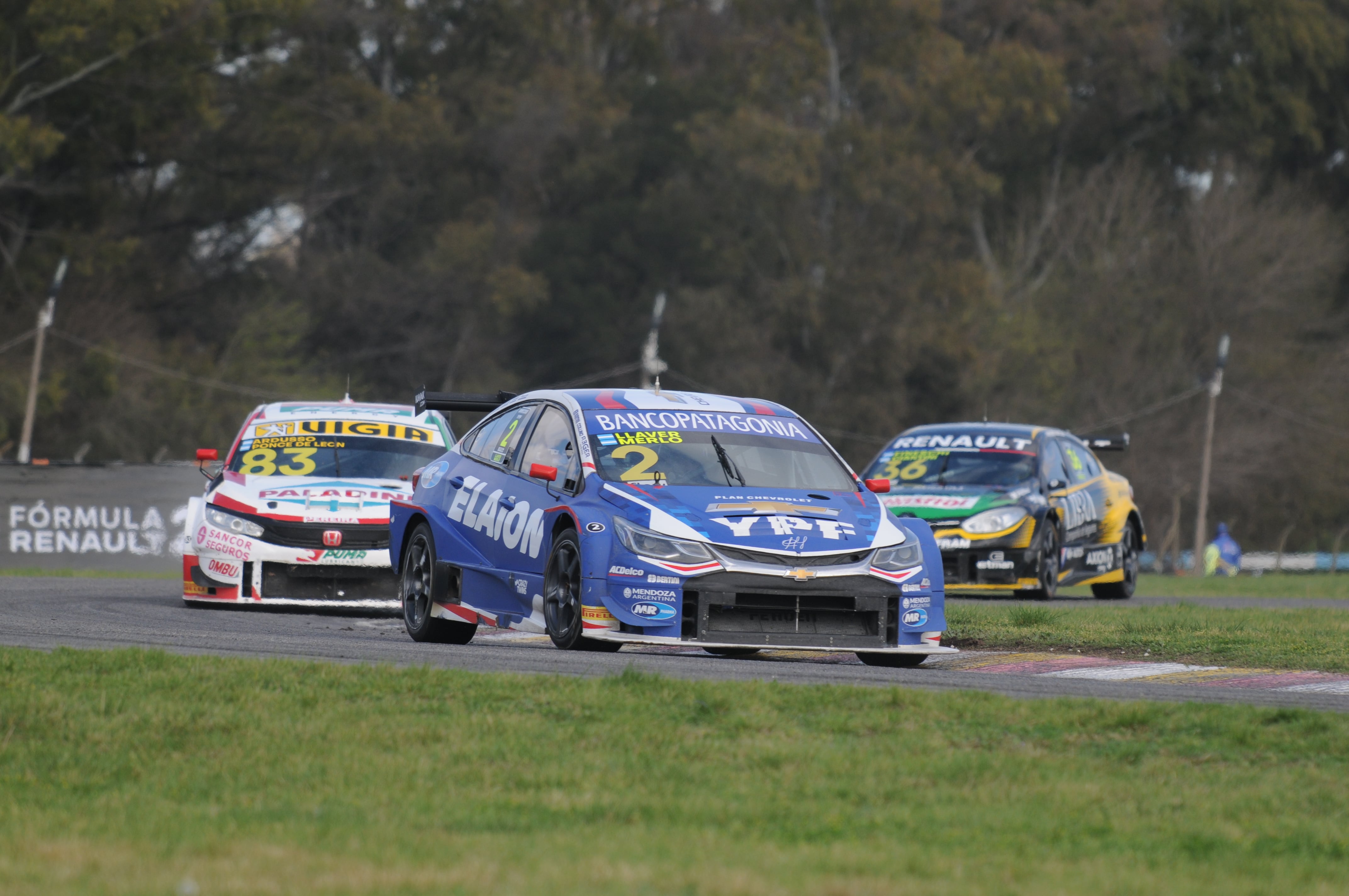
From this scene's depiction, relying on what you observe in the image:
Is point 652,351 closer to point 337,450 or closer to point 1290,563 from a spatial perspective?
point 1290,563

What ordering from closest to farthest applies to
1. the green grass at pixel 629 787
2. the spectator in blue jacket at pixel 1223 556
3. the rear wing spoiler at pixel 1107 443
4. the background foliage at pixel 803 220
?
the green grass at pixel 629 787 < the rear wing spoiler at pixel 1107 443 < the spectator in blue jacket at pixel 1223 556 < the background foliage at pixel 803 220

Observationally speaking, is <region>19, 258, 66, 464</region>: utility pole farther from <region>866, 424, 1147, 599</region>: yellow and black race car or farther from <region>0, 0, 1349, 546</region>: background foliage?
<region>866, 424, 1147, 599</region>: yellow and black race car

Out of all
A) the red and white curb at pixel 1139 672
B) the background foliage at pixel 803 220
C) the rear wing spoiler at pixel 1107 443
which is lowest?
the red and white curb at pixel 1139 672

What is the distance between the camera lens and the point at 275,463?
1533 cm

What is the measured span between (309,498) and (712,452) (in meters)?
4.52

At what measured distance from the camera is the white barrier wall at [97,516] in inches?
985

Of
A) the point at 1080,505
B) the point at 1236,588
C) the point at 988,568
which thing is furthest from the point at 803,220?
the point at 988,568

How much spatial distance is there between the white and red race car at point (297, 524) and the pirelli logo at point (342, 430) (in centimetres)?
2

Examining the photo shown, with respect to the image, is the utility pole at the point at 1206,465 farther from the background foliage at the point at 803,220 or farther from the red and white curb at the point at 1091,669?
the red and white curb at the point at 1091,669

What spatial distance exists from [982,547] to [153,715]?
39.7 ft

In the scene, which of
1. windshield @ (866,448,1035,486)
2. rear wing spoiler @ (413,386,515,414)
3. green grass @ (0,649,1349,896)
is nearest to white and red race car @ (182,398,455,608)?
rear wing spoiler @ (413,386,515,414)

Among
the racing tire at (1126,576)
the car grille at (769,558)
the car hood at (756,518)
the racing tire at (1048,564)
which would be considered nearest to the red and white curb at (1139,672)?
the car hood at (756,518)

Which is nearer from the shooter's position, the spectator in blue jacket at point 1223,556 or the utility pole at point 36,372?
the utility pole at point 36,372

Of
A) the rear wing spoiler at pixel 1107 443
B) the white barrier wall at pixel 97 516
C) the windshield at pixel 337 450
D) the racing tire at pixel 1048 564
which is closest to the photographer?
the windshield at pixel 337 450
